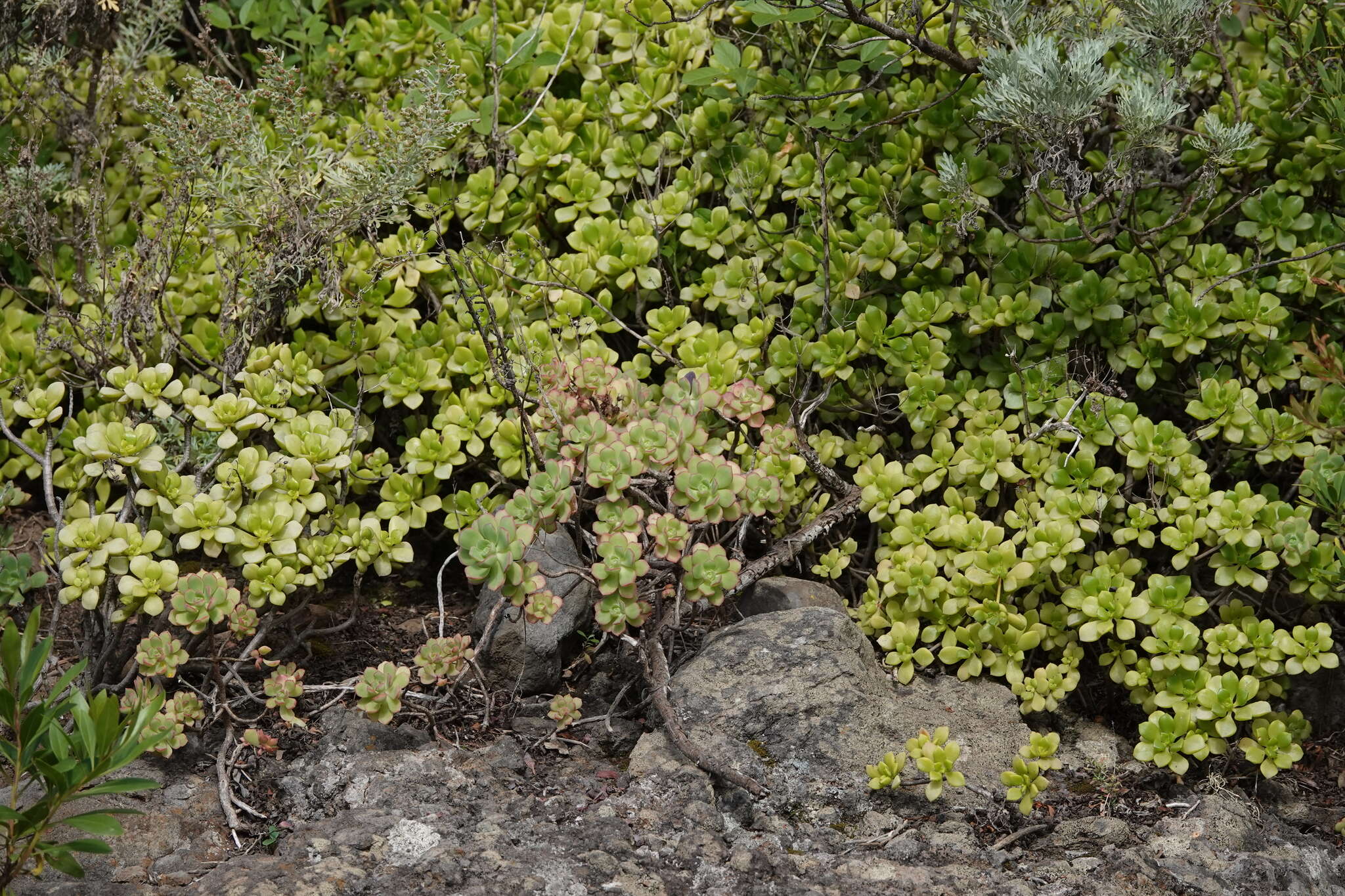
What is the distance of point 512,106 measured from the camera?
3570 millimetres

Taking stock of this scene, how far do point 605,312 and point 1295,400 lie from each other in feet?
6.00

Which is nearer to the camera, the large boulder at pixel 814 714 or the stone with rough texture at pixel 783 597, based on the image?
the large boulder at pixel 814 714

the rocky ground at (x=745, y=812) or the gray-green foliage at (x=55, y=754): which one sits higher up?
the gray-green foliage at (x=55, y=754)

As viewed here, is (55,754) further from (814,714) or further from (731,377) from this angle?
(731,377)

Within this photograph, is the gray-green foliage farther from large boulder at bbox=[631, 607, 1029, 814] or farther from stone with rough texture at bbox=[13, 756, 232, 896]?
large boulder at bbox=[631, 607, 1029, 814]

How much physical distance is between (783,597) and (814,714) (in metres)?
0.46

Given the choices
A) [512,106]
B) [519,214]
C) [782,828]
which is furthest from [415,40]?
[782,828]

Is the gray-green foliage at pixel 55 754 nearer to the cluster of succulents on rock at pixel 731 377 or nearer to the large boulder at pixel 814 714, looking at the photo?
the cluster of succulents on rock at pixel 731 377

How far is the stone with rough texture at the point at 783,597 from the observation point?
119 inches

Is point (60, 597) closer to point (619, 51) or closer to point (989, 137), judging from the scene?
point (619, 51)

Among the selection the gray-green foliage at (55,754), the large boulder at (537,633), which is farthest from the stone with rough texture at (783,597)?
the gray-green foliage at (55,754)

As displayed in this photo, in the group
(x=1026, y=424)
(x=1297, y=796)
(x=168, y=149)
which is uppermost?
(x=168, y=149)

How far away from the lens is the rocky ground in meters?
2.24

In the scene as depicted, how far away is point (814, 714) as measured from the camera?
8.63 feet
